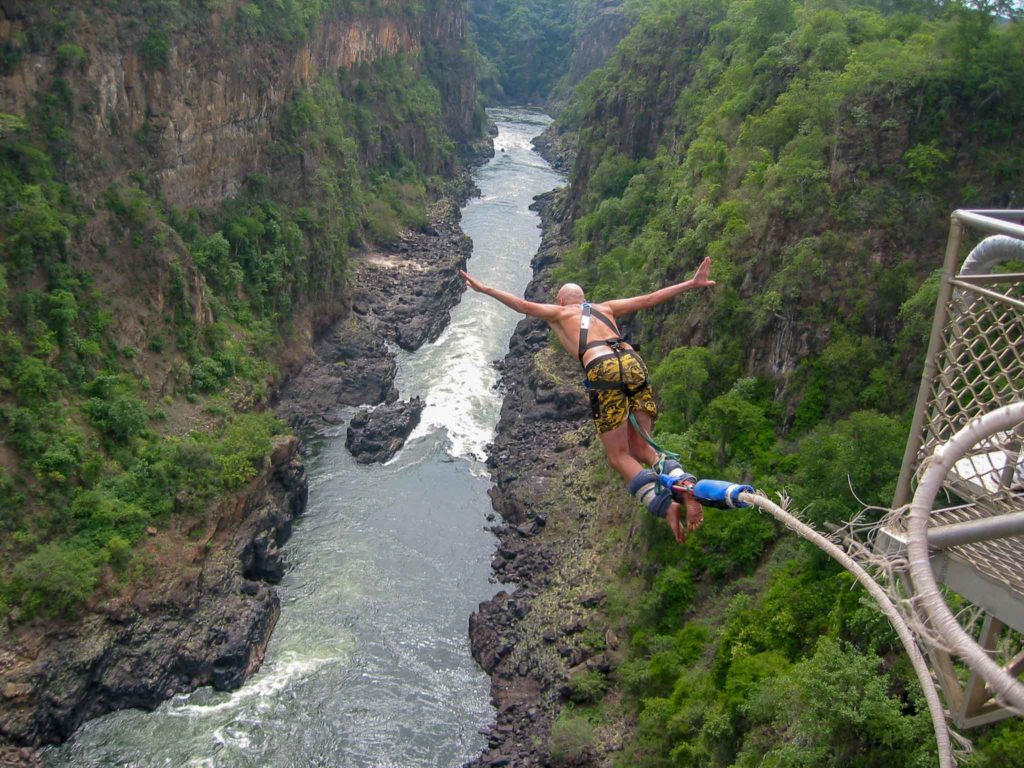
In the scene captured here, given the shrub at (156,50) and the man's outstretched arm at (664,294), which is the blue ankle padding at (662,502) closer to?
Result: the man's outstretched arm at (664,294)

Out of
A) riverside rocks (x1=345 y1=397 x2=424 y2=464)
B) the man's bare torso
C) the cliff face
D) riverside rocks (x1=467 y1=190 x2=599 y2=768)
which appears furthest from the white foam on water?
the man's bare torso

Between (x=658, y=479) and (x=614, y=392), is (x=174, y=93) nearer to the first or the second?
(x=614, y=392)

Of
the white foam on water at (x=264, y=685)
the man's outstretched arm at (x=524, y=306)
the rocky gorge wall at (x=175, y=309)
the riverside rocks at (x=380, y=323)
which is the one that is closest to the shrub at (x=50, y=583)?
the rocky gorge wall at (x=175, y=309)

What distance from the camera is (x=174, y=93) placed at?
34469 mm

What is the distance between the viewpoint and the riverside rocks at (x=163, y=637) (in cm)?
2133

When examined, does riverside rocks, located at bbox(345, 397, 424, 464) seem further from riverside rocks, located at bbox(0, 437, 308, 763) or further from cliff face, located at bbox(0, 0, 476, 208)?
cliff face, located at bbox(0, 0, 476, 208)

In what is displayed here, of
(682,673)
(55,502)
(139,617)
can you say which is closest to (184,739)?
(139,617)

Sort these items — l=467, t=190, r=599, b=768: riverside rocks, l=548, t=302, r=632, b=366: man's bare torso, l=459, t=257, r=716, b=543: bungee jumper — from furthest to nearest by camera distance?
l=467, t=190, r=599, b=768: riverside rocks, l=548, t=302, r=632, b=366: man's bare torso, l=459, t=257, r=716, b=543: bungee jumper

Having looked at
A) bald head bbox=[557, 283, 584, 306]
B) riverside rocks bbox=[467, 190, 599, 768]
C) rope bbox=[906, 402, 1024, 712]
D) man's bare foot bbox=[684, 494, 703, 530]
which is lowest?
riverside rocks bbox=[467, 190, 599, 768]

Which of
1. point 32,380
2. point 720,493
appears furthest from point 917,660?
point 32,380

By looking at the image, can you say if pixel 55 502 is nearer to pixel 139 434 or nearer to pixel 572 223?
pixel 139 434

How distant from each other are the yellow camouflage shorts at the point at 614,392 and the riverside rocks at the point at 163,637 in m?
18.8

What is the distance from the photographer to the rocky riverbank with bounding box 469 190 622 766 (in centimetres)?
2331

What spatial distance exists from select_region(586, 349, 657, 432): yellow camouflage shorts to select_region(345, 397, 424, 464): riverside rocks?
2707 centimetres
